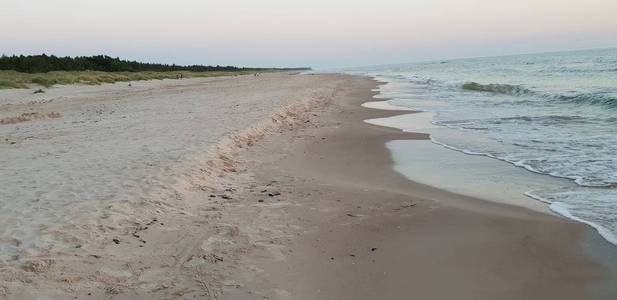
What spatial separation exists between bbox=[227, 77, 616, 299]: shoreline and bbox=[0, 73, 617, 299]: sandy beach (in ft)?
0.06

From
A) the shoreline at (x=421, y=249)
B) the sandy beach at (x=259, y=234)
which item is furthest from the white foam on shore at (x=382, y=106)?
the shoreline at (x=421, y=249)

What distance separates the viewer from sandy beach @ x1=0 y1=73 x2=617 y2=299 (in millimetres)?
3992

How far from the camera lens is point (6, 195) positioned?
617 cm

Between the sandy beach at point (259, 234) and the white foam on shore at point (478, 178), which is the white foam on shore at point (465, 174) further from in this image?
the sandy beach at point (259, 234)

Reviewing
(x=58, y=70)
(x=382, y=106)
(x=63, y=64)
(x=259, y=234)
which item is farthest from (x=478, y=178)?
(x=63, y=64)

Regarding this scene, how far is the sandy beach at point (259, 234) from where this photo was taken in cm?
399

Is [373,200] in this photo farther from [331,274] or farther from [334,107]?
[334,107]

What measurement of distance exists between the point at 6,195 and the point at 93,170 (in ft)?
4.63

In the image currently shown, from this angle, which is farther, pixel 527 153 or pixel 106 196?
pixel 527 153

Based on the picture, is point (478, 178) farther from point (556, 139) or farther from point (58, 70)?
point (58, 70)

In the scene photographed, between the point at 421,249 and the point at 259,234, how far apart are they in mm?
1672

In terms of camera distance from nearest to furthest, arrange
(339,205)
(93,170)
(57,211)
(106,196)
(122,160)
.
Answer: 1. (57,211)
2. (106,196)
3. (339,205)
4. (93,170)
5. (122,160)

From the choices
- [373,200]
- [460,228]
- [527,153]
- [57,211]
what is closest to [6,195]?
[57,211]

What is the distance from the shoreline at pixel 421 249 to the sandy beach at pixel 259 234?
2cm
